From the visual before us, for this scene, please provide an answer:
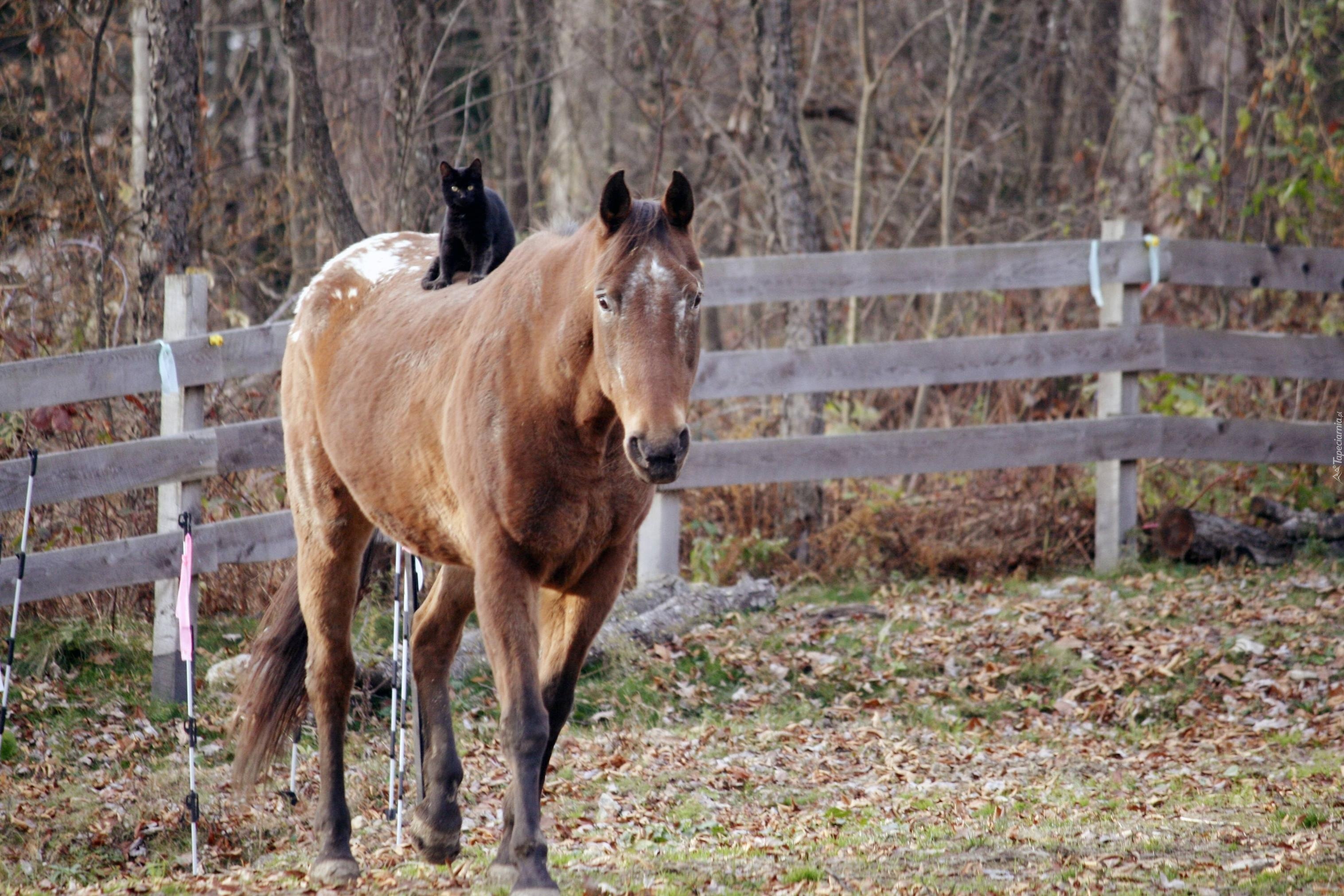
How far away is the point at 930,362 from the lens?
8.68 meters

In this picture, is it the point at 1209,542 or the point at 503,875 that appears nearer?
the point at 503,875

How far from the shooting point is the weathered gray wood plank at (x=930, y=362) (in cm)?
827

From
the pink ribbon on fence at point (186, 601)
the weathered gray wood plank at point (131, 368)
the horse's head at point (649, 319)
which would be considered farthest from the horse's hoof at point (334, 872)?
the weathered gray wood plank at point (131, 368)

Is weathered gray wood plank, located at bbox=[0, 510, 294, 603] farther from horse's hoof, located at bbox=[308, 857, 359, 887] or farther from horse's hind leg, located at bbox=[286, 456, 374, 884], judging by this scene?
horse's hoof, located at bbox=[308, 857, 359, 887]

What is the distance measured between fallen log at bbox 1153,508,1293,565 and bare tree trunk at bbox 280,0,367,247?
5.50 meters

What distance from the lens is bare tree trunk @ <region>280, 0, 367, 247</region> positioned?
24.9 ft

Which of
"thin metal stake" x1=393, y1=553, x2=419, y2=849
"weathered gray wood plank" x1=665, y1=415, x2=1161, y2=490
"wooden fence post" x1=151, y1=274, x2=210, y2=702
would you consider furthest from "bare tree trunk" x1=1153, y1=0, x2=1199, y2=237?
"thin metal stake" x1=393, y1=553, x2=419, y2=849

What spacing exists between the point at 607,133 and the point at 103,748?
9548 mm

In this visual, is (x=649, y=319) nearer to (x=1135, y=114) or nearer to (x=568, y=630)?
(x=568, y=630)

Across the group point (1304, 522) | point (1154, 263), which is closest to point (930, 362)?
point (1154, 263)

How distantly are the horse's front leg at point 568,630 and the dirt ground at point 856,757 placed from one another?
1.48 ft

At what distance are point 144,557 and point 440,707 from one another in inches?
99.3

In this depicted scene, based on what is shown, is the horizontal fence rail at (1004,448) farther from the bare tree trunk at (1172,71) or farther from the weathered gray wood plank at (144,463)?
the bare tree trunk at (1172,71)

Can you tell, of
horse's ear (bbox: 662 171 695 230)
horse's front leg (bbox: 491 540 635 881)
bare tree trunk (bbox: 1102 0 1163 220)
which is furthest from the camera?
bare tree trunk (bbox: 1102 0 1163 220)
